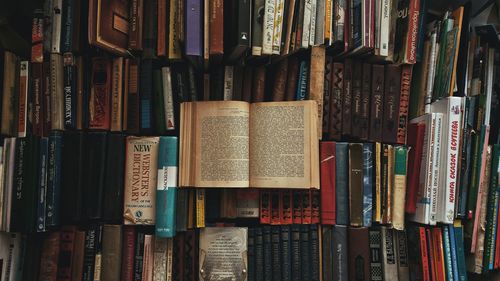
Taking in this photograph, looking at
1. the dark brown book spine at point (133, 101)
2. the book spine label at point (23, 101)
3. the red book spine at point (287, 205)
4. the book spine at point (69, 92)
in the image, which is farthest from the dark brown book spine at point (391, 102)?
the book spine label at point (23, 101)

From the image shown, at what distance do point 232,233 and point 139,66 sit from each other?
21.7 inches

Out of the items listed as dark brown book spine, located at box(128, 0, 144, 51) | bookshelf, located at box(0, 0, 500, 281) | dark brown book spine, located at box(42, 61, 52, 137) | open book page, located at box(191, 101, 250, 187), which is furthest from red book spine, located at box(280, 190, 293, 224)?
dark brown book spine, located at box(42, 61, 52, 137)

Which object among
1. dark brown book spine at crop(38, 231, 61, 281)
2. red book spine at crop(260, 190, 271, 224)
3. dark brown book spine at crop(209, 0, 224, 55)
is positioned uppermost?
dark brown book spine at crop(209, 0, 224, 55)

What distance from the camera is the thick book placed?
96 cm

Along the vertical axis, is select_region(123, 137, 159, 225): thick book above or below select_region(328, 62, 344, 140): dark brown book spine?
below

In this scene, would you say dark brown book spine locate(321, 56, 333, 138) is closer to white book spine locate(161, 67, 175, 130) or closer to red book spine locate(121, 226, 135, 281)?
white book spine locate(161, 67, 175, 130)

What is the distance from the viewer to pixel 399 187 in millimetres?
994

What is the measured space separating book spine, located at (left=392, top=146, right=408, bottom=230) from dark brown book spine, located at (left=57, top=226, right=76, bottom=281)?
0.91m

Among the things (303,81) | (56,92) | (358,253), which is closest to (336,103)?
(303,81)

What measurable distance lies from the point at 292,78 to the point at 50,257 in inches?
33.4

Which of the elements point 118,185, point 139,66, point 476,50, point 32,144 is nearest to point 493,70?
point 476,50

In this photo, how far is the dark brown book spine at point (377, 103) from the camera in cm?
101

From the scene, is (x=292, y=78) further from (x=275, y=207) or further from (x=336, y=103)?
(x=275, y=207)

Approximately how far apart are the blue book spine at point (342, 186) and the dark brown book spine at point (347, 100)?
1.9 inches
